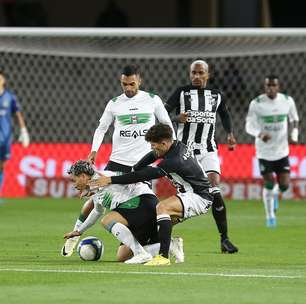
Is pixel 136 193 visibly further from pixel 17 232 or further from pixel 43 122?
pixel 43 122

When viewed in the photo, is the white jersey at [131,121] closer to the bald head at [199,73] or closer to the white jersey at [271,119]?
the bald head at [199,73]

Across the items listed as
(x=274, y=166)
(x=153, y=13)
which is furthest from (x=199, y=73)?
(x=153, y=13)

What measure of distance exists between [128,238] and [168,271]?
1.04m

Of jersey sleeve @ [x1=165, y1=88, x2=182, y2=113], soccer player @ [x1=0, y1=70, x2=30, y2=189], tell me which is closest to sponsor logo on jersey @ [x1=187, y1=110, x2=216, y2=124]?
jersey sleeve @ [x1=165, y1=88, x2=182, y2=113]

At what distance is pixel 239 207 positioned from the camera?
21.5 m

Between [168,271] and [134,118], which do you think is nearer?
[168,271]

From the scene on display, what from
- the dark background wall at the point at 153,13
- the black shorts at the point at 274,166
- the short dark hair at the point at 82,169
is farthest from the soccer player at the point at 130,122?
the dark background wall at the point at 153,13

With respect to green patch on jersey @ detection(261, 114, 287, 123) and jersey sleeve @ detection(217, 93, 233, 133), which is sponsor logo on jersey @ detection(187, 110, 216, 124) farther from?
green patch on jersey @ detection(261, 114, 287, 123)

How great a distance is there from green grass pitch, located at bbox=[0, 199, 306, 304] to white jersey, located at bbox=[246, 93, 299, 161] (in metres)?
1.66

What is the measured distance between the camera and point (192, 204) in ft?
39.1

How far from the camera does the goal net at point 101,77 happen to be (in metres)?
22.0

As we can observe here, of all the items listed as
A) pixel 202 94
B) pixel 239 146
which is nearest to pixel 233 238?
pixel 202 94

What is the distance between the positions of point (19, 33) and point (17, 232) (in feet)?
13.0

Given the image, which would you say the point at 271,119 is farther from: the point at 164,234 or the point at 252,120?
the point at 164,234
